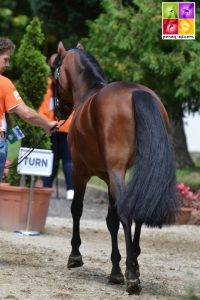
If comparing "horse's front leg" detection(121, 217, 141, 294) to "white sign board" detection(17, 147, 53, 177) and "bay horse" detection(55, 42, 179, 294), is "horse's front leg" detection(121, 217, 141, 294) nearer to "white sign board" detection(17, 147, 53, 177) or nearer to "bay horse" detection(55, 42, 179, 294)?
A: "bay horse" detection(55, 42, 179, 294)

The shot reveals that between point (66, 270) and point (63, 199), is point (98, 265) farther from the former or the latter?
point (63, 199)

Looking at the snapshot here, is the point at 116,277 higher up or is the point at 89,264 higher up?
the point at 116,277

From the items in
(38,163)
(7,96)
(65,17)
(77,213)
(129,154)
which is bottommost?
(77,213)

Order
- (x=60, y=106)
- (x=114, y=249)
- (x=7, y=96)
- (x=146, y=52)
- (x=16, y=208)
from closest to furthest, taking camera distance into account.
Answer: (x=114, y=249)
(x=7, y=96)
(x=60, y=106)
(x=16, y=208)
(x=146, y=52)

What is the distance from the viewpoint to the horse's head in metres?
8.34

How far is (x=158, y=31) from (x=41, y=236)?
14.0 ft

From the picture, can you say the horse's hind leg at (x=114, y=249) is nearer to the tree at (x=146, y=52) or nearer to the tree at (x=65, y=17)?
the tree at (x=146, y=52)

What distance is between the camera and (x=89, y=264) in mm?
8734

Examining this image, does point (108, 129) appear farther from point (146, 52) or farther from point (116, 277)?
point (146, 52)

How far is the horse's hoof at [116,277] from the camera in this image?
25.2ft

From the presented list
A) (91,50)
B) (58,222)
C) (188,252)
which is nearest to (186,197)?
(58,222)

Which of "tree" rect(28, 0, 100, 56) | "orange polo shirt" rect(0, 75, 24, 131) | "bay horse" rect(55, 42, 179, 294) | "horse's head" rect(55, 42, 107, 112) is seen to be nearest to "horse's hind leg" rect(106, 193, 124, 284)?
"bay horse" rect(55, 42, 179, 294)

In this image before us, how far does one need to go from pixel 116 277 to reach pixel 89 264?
42.1 inches

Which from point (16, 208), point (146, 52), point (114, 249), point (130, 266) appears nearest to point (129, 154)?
point (130, 266)
